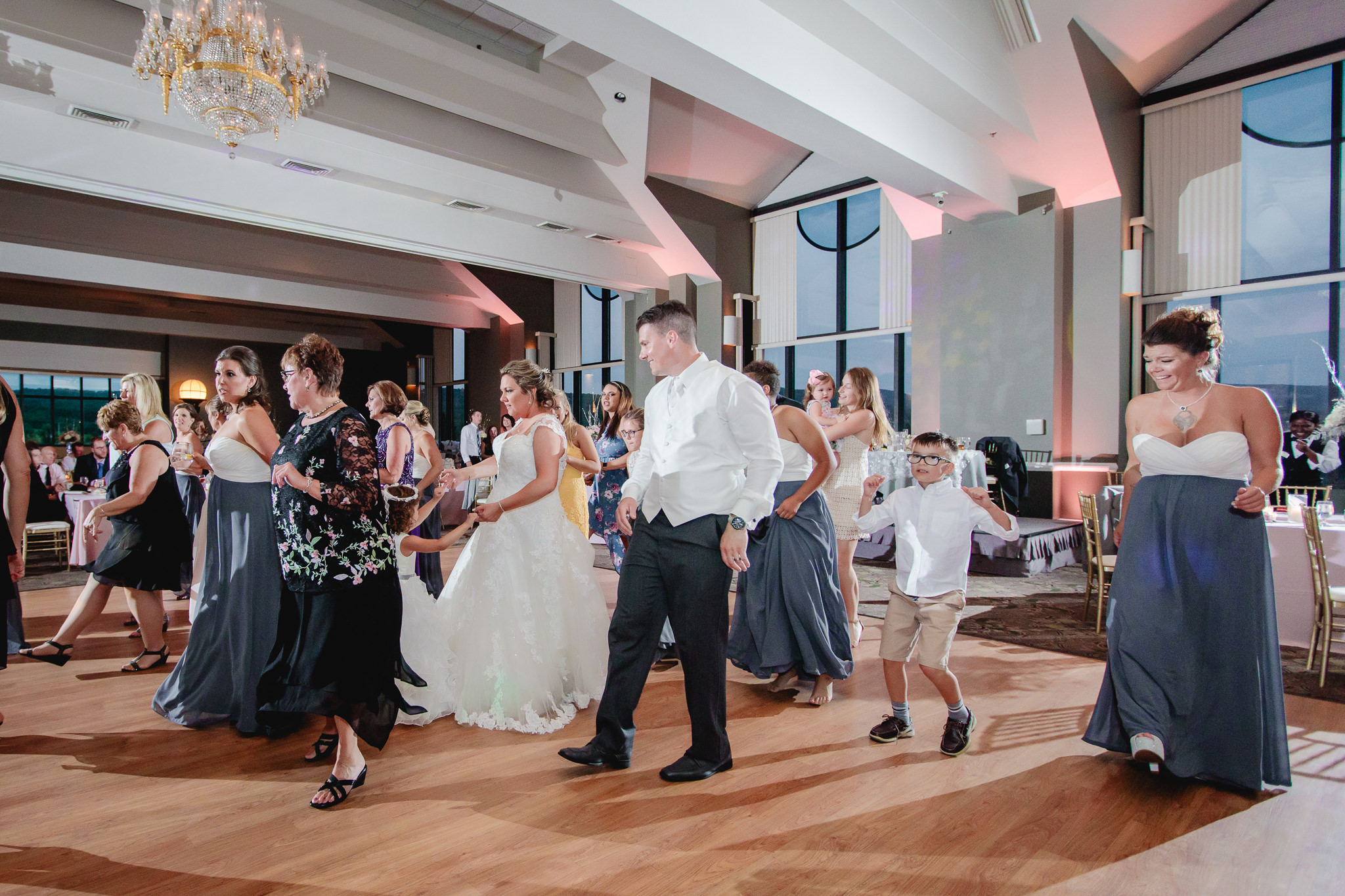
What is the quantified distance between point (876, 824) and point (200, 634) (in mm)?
2696

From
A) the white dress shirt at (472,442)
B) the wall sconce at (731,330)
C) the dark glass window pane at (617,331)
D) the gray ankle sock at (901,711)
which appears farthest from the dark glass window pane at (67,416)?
the gray ankle sock at (901,711)

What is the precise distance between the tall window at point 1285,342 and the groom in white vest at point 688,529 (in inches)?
281

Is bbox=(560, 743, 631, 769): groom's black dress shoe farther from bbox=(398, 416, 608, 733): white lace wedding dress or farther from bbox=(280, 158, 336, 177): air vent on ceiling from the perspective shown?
bbox=(280, 158, 336, 177): air vent on ceiling

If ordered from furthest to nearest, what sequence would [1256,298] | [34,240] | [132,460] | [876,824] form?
[34,240] < [1256,298] < [132,460] < [876,824]

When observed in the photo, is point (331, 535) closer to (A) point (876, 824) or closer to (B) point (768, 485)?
(B) point (768, 485)

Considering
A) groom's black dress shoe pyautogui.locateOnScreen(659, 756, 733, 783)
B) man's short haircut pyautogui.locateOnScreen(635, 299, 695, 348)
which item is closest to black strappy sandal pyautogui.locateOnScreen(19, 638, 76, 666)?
groom's black dress shoe pyautogui.locateOnScreen(659, 756, 733, 783)

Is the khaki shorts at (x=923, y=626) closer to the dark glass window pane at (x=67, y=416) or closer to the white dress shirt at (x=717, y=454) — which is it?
the white dress shirt at (x=717, y=454)

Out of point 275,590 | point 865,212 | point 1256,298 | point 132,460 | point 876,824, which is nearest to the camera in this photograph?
point 876,824

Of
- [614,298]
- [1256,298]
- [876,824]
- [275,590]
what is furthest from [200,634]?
[614,298]

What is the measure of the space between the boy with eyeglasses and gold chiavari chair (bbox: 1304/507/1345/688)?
2057 mm

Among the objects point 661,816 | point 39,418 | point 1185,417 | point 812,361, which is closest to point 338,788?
point 661,816

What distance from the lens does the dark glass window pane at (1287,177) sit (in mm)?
7668

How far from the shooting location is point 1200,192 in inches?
325

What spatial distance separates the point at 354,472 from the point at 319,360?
1.28 ft
